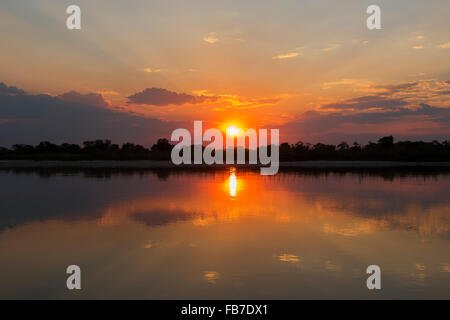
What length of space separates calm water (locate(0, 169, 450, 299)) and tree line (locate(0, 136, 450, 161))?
79.2 m

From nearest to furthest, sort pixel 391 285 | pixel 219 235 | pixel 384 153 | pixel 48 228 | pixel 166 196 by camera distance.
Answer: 1. pixel 391 285
2. pixel 219 235
3. pixel 48 228
4. pixel 166 196
5. pixel 384 153

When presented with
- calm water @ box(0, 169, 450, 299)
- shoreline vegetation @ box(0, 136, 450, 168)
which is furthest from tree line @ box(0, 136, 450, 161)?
calm water @ box(0, 169, 450, 299)

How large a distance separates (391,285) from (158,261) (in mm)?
5769

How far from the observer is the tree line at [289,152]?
94.3m

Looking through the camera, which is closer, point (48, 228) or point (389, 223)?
point (48, 228)

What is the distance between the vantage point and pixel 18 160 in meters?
90.6

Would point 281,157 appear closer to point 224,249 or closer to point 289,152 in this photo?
point 289,152

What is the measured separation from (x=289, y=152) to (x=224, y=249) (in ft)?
317

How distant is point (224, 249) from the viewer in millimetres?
10656

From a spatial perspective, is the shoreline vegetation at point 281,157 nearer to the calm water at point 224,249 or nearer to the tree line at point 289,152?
the tree line at point 289,152

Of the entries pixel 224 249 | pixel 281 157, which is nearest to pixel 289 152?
pixel 281 157
